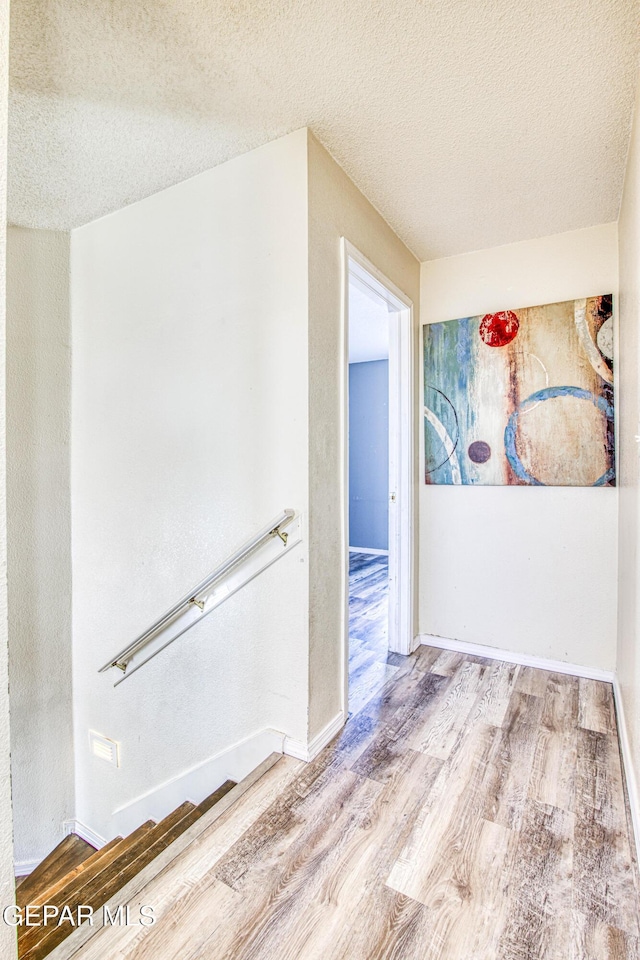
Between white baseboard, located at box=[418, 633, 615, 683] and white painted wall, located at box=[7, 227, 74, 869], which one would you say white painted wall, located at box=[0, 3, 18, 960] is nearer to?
white painted wall, located at box=[7, 227, 74, 869]

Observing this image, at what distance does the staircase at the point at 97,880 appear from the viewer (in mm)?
1492

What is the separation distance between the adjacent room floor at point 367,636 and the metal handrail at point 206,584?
36.3 inches

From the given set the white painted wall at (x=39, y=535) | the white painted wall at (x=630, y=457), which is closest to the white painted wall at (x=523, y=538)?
the white painted wall at (x=630, y=457)

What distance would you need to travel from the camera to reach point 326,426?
6.08 ft

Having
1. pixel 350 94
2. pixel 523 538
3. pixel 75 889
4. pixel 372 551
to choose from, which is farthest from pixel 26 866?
pixel 372 551

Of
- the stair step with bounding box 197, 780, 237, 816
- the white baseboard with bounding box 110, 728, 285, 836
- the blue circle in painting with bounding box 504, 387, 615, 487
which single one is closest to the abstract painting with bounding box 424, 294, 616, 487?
the blue circle in painting with bounding box 504, 387, 615, 487

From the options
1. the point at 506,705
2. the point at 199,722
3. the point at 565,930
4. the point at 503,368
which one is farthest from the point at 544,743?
the point at 503,368

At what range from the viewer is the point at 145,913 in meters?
1.16

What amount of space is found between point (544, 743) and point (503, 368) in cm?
191

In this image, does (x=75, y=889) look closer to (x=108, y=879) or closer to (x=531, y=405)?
(x=108, y=879)

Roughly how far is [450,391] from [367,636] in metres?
1.71

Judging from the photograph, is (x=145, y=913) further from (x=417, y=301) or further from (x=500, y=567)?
(x=417, y=301)

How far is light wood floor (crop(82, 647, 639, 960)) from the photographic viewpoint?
109cm

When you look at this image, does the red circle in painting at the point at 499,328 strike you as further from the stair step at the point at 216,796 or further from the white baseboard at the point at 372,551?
the white baseboard at the point at 372,551
